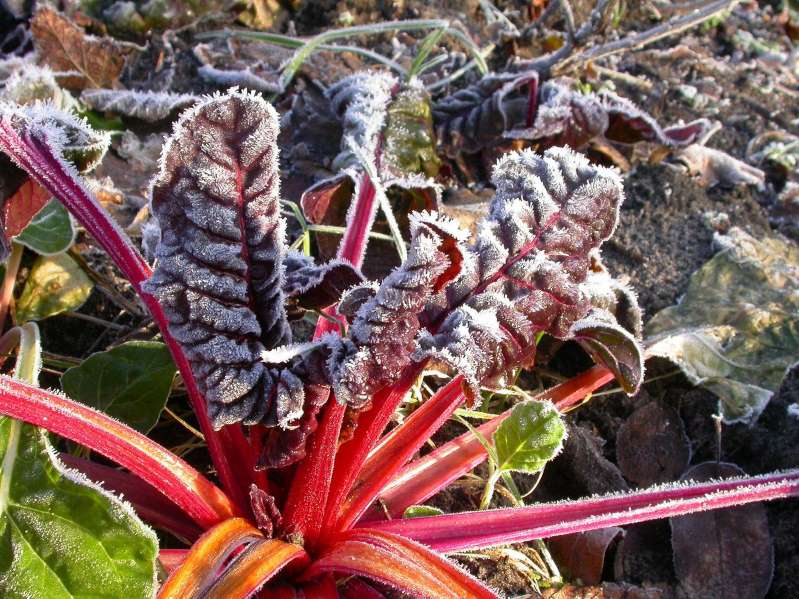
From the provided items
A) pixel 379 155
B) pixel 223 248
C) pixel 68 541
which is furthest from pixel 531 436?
pixel 379 155

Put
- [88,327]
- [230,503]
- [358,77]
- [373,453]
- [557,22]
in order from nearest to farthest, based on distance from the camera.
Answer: [230,503] < [373,453] < [88,327] < [358,77] < [557,22]

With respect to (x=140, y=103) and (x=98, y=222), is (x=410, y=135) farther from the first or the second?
(x=98, y=222)

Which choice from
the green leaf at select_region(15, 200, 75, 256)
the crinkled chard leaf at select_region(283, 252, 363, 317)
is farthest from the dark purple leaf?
the crinkled chard leaf at select_region(283, 252, 363, 317)

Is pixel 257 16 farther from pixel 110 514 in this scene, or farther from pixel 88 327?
pixel 110 514

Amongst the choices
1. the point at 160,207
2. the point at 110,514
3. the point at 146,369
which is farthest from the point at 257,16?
the point at 110,514

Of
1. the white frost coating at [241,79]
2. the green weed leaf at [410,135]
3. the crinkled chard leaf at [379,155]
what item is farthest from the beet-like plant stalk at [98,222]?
the white frost coating at [241,79]

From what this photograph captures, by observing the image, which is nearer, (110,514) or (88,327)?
(110,514)

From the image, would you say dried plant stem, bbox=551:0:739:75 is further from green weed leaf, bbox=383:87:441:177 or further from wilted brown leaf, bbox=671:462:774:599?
wilted brown leaf, bbox=671:462:774:599
